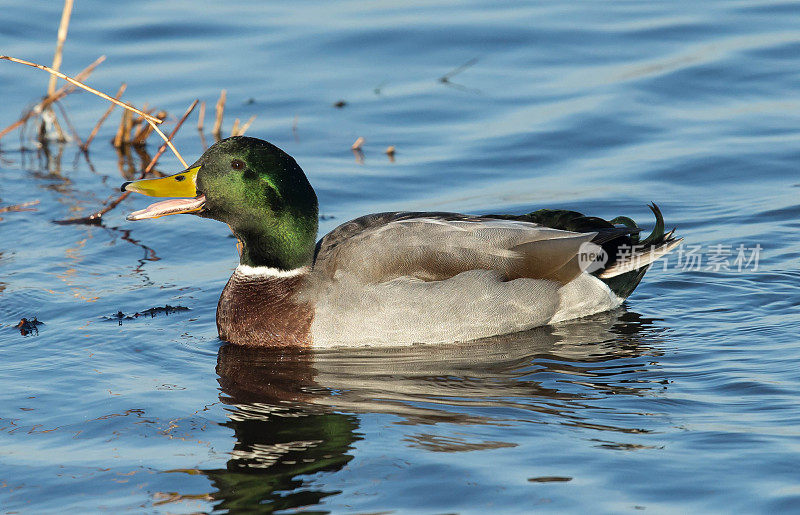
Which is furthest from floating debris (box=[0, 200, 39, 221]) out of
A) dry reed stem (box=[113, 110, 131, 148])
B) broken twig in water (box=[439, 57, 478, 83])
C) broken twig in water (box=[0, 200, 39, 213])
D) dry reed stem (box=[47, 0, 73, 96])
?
broken twig in water (box=[439, 57, 478, 83])

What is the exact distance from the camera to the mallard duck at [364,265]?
7402mm

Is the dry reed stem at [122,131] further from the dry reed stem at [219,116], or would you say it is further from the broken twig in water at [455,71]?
the broken twig in water at [455,71]

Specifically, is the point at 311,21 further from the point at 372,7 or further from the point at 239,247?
the point at 239,247

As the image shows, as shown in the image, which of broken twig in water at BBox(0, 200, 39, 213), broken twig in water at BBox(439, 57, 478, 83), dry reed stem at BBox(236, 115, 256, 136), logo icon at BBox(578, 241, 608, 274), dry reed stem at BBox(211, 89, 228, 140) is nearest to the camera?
logo icon at BBox(578, 241, 608, 274)

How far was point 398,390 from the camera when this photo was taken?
659cm

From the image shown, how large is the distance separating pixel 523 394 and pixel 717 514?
5.52ft

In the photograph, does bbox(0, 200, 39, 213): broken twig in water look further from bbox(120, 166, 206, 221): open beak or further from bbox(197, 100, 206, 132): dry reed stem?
bbox(120, 166, 206, 221): open beak

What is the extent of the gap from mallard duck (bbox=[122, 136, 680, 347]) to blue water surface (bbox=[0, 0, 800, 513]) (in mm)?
191

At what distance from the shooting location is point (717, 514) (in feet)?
16.3

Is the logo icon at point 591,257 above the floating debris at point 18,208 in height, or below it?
below

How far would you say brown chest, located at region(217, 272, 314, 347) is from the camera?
749 cm

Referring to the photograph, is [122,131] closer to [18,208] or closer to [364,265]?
[18,208]

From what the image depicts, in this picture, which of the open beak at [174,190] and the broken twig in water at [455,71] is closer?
the open beak at [174,190]

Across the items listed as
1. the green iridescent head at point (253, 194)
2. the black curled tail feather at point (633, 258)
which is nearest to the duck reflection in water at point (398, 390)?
the black curled tail feather at point (633, 258)
